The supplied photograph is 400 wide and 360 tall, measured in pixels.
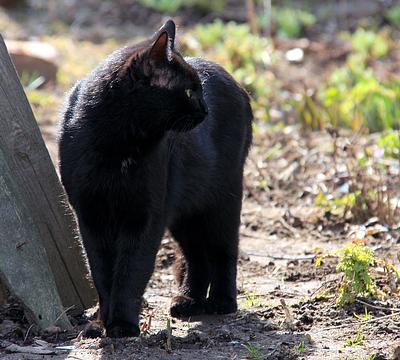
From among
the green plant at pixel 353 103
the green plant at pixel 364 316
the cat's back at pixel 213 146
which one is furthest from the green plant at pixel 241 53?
the green plant at pixel 364 316

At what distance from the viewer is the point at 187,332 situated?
4129 mm

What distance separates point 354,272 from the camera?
4.14 metres

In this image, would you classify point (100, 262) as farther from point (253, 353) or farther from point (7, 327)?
point (253, 353)

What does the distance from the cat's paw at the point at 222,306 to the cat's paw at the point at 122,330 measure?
2.13 feet

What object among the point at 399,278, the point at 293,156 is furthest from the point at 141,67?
the point at 293,156

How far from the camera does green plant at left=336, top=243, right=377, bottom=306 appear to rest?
13.5ft

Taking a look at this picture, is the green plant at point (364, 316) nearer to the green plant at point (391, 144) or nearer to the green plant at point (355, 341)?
the green plant at point (355, 341)

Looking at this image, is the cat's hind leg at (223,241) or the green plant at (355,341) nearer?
the green plant at (355,341)

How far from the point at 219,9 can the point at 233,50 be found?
3.30m

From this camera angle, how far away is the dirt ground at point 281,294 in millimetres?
3731

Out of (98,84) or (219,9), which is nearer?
(98,84)

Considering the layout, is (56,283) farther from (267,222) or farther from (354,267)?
(267,222)

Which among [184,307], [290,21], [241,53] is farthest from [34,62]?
[184,307]

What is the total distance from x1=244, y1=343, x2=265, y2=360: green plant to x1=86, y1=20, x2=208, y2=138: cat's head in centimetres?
101
